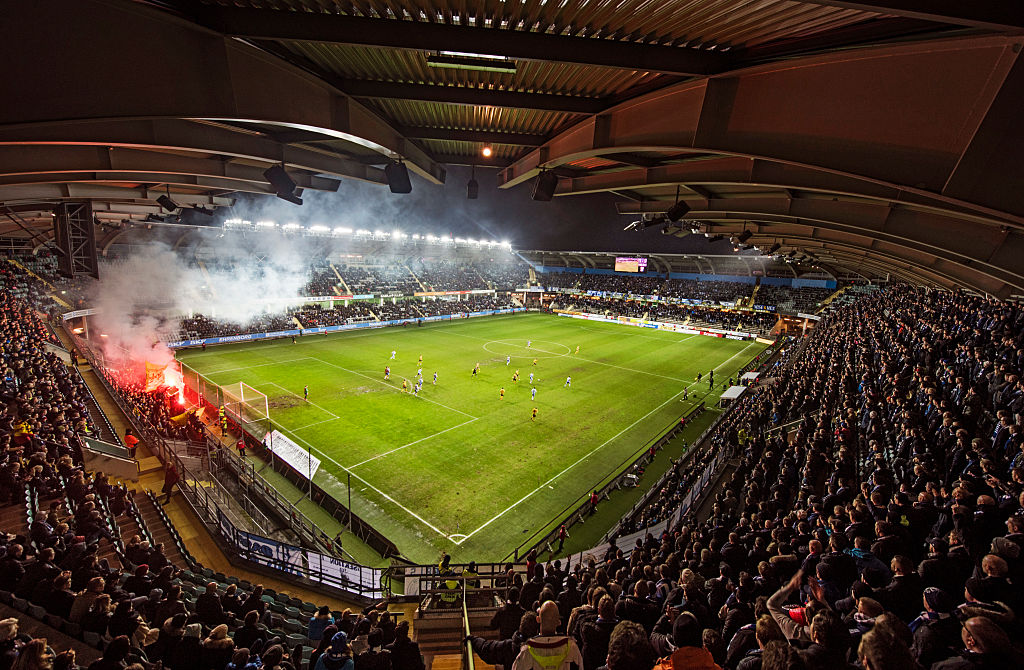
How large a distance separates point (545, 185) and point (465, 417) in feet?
59.7

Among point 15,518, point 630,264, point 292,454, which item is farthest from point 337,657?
point 630,264

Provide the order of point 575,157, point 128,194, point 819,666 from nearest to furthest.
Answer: point 819,666 < point 575,157 < point 128,194

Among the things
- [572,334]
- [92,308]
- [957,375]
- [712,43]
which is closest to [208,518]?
[712,43]

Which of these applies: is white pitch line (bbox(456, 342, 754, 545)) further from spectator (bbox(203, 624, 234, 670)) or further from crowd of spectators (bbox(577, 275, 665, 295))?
crowd of spectators (bbox(577, 275, 665, 295))

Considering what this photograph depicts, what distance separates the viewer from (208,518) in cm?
1215

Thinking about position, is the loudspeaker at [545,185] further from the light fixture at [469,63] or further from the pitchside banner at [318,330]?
the pitchside banner at [318,330]

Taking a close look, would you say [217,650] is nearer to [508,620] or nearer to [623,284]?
[508,620]

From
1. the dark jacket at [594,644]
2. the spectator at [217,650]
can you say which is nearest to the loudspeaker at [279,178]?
the spectator at [217,650]

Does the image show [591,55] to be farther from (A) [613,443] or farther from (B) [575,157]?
(A) [613,443]

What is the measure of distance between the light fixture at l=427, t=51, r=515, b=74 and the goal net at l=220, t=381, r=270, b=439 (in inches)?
790

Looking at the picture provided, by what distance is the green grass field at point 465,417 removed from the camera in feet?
51.7

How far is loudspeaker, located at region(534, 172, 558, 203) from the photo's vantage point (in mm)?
7477

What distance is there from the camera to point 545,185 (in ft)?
24.8

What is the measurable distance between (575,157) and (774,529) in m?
6.39
